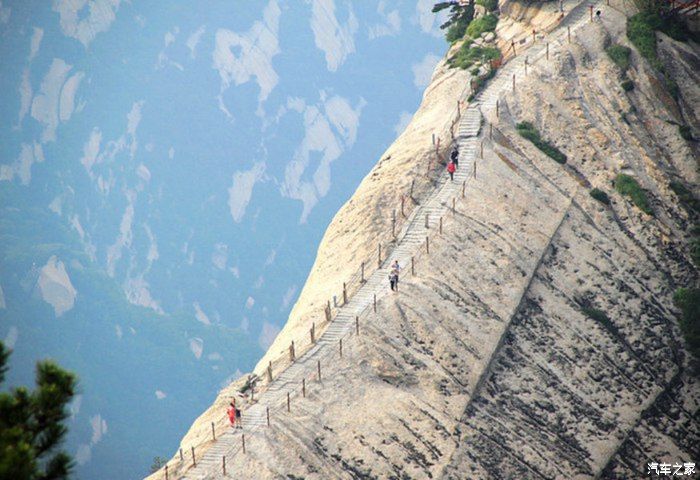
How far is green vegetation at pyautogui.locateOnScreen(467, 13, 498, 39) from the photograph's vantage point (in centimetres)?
10675

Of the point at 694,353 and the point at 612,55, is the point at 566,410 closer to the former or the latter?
the point at 694,353

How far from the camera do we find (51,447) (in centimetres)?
3516

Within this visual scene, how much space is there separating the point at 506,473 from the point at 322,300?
60.5 feet

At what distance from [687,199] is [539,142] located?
12.8m

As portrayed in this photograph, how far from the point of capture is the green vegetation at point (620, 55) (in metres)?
95.8

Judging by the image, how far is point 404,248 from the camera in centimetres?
8288

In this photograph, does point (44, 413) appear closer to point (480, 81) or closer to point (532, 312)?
point (532, 312)

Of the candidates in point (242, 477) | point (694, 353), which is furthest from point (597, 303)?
point (242, 477)

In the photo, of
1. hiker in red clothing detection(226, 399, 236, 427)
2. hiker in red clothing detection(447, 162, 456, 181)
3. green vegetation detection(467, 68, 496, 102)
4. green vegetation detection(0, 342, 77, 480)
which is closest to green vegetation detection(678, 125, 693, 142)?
green vegetation detection(467, 68, 496, 102)

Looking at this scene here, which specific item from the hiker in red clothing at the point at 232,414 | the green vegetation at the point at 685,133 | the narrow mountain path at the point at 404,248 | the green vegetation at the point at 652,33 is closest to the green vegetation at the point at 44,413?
the narrow mountain path at the point at 404,248

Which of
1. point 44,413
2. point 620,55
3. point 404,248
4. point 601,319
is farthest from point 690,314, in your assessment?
point 44,413

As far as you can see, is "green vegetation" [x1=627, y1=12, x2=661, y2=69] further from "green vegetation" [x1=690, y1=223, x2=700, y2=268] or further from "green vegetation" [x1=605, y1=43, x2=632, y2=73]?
"green vegetation" [x1=690, y1=223, x2=700, y2=268]

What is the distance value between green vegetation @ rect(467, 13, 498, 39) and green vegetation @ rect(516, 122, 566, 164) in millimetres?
17228

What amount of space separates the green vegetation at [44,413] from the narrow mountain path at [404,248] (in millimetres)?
31354
